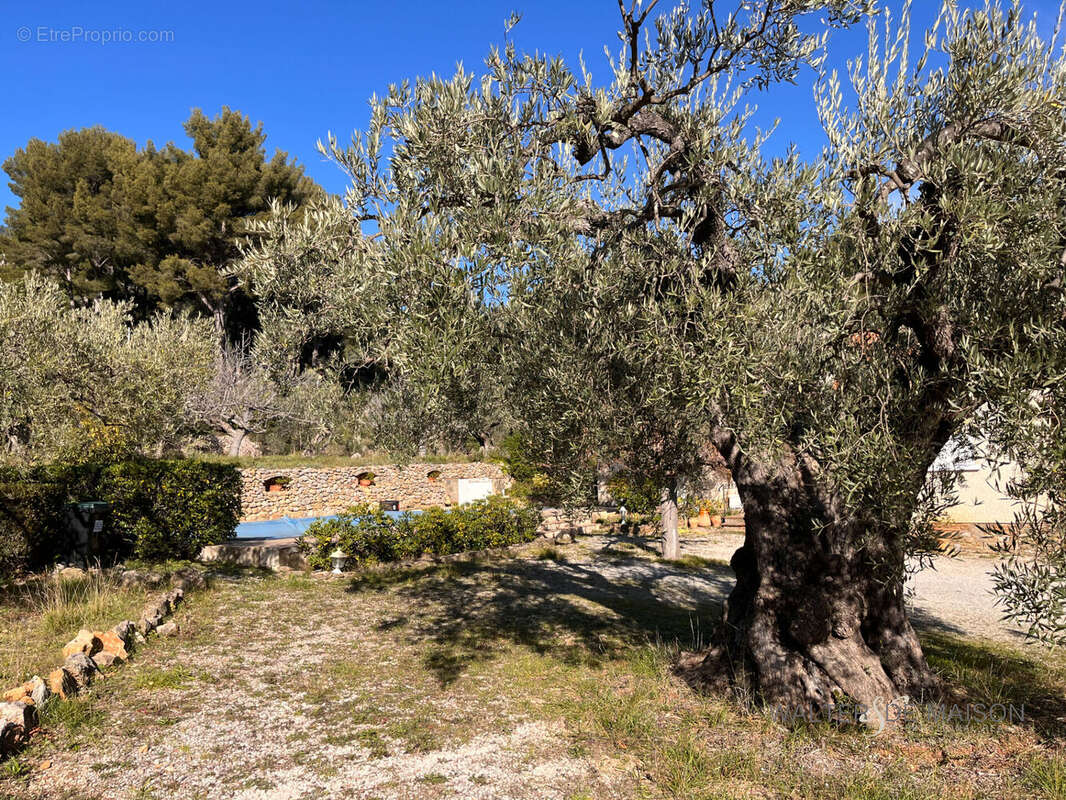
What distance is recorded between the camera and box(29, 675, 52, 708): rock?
20.2 feet

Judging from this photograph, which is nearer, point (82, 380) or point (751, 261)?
point (751, 261)

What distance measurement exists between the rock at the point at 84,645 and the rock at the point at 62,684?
78cm

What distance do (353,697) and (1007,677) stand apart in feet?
26.9

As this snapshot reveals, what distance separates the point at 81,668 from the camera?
6.98 meters

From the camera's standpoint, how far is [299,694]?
24.1ft

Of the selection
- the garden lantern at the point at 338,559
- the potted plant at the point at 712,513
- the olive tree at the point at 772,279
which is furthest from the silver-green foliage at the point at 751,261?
the potted plant at the point at 712,513

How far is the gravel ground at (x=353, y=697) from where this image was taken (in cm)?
537

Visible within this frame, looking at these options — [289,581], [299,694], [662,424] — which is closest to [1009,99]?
[662,424]

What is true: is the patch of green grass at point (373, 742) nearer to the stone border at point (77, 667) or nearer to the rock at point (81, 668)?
the stone border at point (77, 667)

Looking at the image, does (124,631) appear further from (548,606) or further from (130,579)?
(548,606)

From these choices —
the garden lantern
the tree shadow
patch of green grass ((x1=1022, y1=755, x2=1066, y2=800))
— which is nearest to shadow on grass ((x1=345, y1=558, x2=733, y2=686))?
the tree shadow

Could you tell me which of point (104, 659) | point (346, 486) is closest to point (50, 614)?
point (104, 659)

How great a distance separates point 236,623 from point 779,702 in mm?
7988

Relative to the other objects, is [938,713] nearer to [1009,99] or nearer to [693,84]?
[1009,99]
